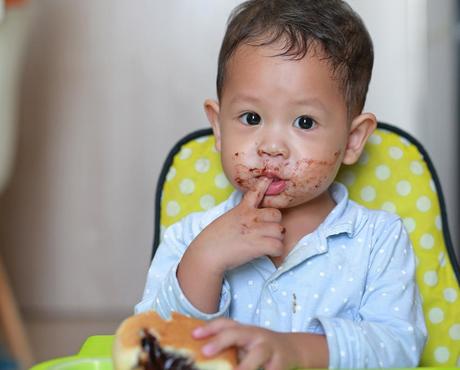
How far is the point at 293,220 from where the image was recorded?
1.30 m

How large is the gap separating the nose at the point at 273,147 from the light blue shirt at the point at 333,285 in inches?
5.6

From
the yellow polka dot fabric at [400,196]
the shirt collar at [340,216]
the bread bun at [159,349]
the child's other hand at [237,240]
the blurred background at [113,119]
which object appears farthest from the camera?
the blurred background at [113,119]

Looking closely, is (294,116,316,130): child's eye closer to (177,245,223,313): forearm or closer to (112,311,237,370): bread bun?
(177,245,223,313): forearm

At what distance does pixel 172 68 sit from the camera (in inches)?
115

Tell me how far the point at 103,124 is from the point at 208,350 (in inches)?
83.7

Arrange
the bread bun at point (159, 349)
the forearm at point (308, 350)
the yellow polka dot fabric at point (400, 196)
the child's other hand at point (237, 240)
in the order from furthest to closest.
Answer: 1. the yellow polka dot fabric at point (400, 196)
2. the child's other hand at point (237, 240)
3. the forearm at point (308, 350)
4. the bread bun at point (159, 349)

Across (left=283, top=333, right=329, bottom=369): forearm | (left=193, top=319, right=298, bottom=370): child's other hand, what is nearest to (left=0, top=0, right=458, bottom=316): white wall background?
(left=283, top=333, right=329, bottom=369): forearm

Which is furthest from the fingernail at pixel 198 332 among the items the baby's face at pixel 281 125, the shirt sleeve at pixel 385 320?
the baby's face at pixel 281 125

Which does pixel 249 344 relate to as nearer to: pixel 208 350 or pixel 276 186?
pixel 208 350

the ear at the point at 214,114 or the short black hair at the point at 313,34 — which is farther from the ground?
the short black hair at the point at 313,34

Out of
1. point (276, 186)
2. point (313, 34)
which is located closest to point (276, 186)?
point (276, 186)

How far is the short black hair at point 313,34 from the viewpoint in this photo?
3.96 feet

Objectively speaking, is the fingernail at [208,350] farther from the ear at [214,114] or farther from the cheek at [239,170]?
the ear at [214,114]

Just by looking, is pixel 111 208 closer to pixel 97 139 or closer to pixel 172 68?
pixel 97 139
